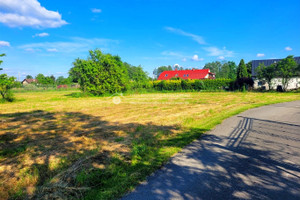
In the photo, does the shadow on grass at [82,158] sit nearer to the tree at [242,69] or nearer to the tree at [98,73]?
the tree at [98,73]

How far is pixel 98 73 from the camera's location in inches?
906

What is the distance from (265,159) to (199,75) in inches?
2206

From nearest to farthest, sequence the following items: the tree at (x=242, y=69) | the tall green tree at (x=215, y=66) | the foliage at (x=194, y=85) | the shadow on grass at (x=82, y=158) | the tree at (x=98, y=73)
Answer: the shadow on grass at (x=82, y=158) → the tree at (x=98, y=73) → the foliage at (x=194, y=85) → the tree at (x=242, y=69) → the tall green tree at (x=215, y=66)

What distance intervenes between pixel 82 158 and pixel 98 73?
20262mm

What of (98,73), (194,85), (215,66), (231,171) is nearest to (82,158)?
(231,171)

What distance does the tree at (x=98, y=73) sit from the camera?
2275 centimetres

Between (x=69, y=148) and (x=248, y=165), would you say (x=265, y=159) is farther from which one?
(x=69, y=148)

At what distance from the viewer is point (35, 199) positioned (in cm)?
276

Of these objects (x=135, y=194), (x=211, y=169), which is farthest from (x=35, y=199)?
(x=211, y=169)

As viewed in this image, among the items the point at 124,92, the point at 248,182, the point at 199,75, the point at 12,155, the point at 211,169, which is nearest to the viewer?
the point at 248,182

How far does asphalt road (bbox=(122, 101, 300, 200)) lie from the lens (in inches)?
113

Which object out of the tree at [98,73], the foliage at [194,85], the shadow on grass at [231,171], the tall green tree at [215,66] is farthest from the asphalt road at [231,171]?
the tall green tree at [215,66]

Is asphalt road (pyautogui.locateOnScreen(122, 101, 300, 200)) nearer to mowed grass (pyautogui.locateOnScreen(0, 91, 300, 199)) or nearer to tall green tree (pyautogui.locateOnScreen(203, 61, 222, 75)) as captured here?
mowed grass (pyautogui.locateOnScreen(0, 91, 300, 199))

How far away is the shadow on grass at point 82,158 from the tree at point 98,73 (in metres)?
16.3
